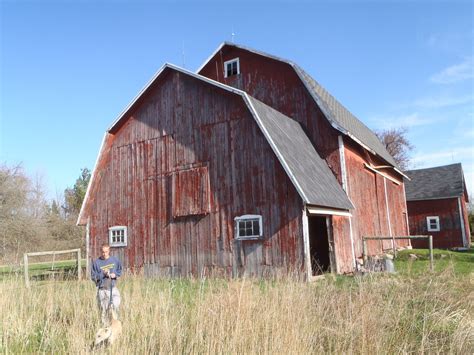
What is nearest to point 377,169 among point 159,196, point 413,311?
point 159,196

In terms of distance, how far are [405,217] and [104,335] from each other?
2372 cm

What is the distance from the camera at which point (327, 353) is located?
491 centimetres

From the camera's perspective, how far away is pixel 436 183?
29.0 meters

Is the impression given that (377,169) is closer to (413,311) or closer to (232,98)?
(232,98)

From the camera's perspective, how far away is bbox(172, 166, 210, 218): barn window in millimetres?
13953

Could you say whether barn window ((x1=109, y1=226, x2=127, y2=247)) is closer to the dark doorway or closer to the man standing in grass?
the dark doorway

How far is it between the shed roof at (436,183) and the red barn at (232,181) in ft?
36.0

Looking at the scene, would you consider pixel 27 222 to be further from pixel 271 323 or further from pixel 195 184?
pixel 271 323

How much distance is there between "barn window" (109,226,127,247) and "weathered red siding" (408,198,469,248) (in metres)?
19.7

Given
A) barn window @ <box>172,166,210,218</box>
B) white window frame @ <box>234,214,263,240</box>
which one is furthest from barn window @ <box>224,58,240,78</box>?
white window frame @ <box>234,214,263,240</box>

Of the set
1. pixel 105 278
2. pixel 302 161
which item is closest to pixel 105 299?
pixel 105 278

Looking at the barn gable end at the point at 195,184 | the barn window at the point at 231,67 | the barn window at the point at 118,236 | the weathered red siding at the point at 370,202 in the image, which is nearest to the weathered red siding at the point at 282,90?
the barn window at the point at 231,67

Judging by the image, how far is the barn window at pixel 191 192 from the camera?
13953mm

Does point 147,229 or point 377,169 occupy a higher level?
point 377,169
